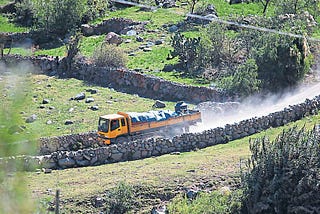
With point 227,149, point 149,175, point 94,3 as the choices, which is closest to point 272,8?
point 94,3

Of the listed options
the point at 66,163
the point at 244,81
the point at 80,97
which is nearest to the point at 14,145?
the point at 66,163

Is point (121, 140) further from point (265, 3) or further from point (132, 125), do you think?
point (265, 3)

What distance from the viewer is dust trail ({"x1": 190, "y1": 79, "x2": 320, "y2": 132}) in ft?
79.3

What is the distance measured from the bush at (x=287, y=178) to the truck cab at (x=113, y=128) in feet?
24.8

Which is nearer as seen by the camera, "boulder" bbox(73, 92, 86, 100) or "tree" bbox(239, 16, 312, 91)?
"tree" bbox(239, 16, 312, 91)

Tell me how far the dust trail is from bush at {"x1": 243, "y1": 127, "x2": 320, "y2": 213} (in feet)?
27.4

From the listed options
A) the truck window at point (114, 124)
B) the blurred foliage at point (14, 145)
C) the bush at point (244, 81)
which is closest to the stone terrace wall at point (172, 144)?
the truck window at point (114, 124)

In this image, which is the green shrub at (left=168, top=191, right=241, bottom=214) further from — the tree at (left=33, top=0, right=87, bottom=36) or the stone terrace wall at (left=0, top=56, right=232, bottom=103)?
the tree at (left=33, top=0, right=87, bottom=36)

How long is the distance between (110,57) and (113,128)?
37.4ft

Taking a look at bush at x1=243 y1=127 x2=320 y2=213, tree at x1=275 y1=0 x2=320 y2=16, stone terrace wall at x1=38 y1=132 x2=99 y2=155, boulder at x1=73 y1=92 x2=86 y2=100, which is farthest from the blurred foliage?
tree at x1=275 y1=0 x2=320 y2=16

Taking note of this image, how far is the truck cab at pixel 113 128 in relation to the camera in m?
21.6

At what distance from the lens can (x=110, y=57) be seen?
3253cm

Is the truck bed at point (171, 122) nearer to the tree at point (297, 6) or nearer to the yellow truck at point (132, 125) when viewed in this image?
the yellow truck at point (132, 125)

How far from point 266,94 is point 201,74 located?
177 inches
